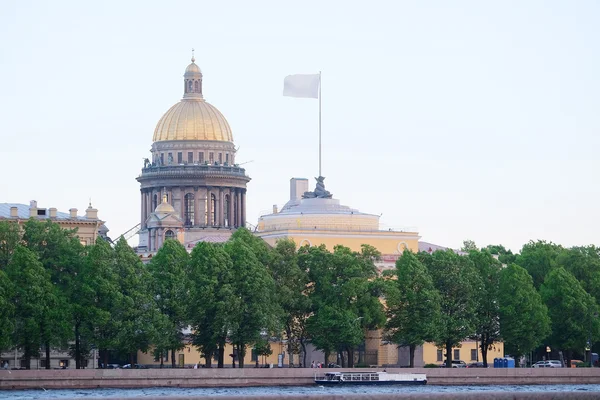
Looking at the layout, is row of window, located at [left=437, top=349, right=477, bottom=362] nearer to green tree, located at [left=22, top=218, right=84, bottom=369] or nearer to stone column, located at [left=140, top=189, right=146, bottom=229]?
green tree, located at [left=22, top=218, right=84, bottom=369]

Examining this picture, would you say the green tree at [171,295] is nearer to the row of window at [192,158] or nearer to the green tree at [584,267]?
the green tree at [584,267]

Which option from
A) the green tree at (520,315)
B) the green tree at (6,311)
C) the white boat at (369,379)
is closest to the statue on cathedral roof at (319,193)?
the green tree at (520,315)

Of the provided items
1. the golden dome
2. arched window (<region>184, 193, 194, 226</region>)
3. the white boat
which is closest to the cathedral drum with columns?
arched window (<region>184, 193, 194, 226</region>)

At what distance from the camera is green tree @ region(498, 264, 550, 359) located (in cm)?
10450

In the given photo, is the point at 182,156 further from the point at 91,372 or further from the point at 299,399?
the point at 299,399

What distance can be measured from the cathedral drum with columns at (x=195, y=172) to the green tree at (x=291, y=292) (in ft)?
194

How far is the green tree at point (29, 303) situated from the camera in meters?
89.8

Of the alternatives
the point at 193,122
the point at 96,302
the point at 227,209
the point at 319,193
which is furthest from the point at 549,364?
the point at 193,122

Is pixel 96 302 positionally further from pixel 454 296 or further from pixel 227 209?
pixel 227 209

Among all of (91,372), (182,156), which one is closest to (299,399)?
(91,372)

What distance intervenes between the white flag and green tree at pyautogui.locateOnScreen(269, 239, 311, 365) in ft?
53.8

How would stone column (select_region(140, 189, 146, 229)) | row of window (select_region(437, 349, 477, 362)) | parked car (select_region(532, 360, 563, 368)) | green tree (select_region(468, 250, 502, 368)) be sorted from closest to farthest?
green tree (select_region(468, 250, 502, 368)), parked car (select_region(532, 360, 563, 368)), row of window (select_region(437, 349, 477, 362)), stone column (select_region(140, 189, 146, 229))

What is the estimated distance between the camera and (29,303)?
89.8 m

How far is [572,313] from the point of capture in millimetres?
108750
